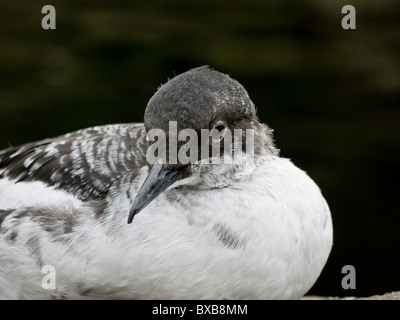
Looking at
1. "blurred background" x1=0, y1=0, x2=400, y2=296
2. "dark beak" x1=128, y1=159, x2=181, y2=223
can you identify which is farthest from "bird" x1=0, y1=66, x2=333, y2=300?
"blurred background" x1=0, y1=0, x2=400, y2=296

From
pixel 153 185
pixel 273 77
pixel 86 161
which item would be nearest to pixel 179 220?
pixel 153 185

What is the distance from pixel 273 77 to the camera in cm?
1241

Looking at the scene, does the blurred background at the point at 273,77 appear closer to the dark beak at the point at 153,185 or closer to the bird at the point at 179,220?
the bird at the point at 179,220

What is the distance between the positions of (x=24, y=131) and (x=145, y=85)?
6.38 ft

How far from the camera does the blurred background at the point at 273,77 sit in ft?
34.7

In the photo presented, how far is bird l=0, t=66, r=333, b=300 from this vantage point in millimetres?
5637

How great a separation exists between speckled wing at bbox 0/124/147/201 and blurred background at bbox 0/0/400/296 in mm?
4169

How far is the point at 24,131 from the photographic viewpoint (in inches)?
453

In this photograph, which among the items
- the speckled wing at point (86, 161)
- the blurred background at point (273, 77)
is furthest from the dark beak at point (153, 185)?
the blurred background at point (273, 77)

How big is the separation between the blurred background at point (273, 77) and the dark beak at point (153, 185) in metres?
4.72

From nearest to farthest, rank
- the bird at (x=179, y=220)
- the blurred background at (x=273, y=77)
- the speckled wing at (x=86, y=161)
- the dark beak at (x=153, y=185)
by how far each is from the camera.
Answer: the dark beak at (x=153, y=185), the bird at (x=179, y=220), the speckled wing at (x=86, y=161), the blurred background at (x=273, y=77)

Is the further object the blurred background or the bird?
A: the blurred background

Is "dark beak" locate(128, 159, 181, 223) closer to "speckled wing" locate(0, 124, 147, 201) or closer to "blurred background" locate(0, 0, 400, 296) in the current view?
"speckled wing" locate(0, 124, 147, 201)

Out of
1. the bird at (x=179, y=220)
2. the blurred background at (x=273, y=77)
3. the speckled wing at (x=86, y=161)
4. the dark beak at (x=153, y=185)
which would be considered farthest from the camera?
the blurred background at (x=273, y=77)
